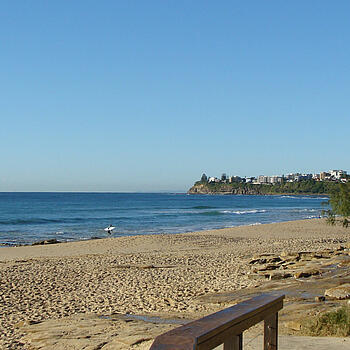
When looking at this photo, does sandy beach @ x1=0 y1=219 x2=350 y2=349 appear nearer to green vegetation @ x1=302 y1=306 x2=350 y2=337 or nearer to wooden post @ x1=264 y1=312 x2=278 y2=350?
green vegetation @ x1=302 y1=306 x2=350 y2=337

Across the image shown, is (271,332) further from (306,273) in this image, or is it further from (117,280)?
(117,280)

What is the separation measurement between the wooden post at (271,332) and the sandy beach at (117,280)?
5.15m

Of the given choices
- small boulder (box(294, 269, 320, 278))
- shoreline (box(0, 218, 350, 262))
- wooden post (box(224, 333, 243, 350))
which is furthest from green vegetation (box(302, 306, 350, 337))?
shoreline (box(0, 218, 350, 262))

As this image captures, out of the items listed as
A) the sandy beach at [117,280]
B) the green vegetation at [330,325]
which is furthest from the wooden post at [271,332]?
the sandy beach at [117,280]

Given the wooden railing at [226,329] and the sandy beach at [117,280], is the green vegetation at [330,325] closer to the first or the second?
the sandy beach at [117,280]

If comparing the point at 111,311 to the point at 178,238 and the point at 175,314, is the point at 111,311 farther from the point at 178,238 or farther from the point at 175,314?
the point at 178,238

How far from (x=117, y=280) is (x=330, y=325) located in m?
9.00

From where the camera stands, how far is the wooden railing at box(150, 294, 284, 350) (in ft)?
7.84

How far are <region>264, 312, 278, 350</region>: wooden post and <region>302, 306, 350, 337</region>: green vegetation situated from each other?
3.16 metres

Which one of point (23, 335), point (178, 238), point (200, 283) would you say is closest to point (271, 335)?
point (23, 335)

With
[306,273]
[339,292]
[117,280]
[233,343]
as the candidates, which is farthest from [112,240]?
[233,343]

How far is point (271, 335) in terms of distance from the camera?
3.95m

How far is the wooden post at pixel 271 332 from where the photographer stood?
12.7ft

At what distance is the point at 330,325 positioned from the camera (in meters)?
7.08
